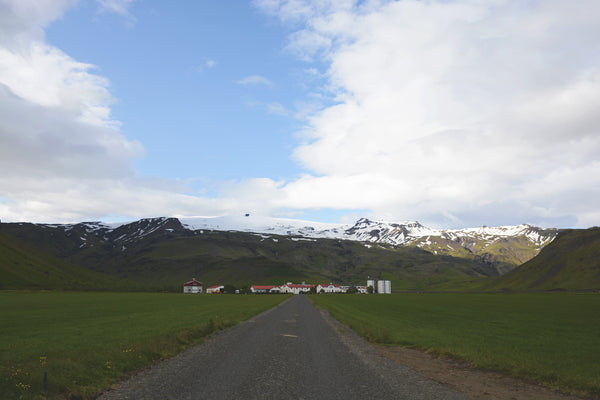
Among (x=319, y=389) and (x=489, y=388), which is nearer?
(x=319, y=389)

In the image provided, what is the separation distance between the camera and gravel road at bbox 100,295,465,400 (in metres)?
14.8

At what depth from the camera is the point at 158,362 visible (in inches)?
842

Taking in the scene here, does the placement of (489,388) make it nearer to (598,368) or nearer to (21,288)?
(598,368)

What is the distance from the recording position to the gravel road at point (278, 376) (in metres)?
14.8

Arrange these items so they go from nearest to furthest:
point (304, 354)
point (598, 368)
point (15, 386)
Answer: point (15, 386) → point (598, 368) → point (304, 354)

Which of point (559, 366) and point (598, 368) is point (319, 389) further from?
point (598, 368)

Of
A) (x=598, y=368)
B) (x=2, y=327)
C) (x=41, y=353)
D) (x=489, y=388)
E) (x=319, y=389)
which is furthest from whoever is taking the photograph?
(x=2, y=327)

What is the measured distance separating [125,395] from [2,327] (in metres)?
32.9

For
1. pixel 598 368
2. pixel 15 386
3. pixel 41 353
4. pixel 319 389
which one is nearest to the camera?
pixel 15 386

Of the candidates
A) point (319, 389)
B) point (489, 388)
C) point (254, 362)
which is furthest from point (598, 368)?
point (254, 362)

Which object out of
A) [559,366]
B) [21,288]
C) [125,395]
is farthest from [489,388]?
[21,288]

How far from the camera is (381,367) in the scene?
2053 centimetres

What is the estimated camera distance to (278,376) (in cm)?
1756

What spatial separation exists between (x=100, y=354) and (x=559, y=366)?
24701mm
